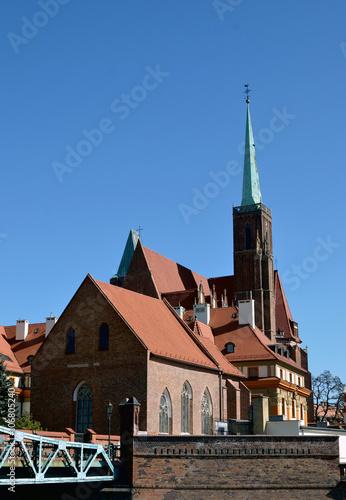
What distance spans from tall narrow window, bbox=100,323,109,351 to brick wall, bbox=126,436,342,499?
34.0 feet

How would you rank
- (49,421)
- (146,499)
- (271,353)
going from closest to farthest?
(146,499) < (49,421) < (271,353)

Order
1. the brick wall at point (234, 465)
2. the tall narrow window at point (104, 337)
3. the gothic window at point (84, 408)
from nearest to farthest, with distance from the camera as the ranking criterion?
the brick wall at point (234, 465)
the gothic window at point (84, 408)
the tall narrow window at point (104, 337)

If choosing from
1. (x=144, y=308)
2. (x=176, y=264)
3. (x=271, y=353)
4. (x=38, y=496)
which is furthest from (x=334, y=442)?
(x=176, y=264)

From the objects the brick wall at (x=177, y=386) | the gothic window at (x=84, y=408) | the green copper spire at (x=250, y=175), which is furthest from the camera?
the green copper spire at (x=250, y=175)


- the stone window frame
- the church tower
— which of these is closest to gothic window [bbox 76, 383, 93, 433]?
the stone window frame

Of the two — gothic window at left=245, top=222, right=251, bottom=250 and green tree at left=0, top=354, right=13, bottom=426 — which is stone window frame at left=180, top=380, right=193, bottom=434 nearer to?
green tree at left=0, top=354, right=13, bottom=426

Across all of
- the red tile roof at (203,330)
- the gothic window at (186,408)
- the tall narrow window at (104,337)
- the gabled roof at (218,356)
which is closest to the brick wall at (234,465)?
the tall narrow window at (104,337)

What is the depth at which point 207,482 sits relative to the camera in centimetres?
3391

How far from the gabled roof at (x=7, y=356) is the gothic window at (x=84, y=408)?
1535 cm

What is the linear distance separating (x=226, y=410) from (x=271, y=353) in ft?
35.7

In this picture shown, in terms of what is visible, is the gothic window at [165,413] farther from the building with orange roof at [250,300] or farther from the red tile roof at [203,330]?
the building with orange roof at [250,300]

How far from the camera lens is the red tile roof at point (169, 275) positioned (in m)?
83.2

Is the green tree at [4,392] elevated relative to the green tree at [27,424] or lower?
elevated

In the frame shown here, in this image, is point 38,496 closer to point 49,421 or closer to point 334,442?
point 49,421
